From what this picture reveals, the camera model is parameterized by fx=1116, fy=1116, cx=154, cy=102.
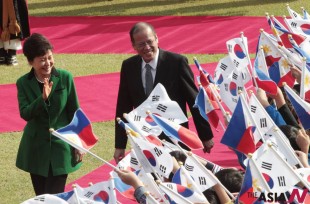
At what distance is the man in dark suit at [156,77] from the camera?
27.2 feet

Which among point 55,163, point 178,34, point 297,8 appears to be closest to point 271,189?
point 55,163

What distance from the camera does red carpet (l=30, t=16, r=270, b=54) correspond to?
15477mm

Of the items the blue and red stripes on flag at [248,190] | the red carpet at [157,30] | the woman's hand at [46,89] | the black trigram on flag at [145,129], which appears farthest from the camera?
the red carpet at [157,30]

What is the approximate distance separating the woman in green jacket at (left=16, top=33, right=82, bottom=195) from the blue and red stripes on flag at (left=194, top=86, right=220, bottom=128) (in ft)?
2.98

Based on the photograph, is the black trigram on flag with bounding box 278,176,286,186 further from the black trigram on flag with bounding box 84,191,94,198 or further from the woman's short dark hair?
the woman's short dark hair

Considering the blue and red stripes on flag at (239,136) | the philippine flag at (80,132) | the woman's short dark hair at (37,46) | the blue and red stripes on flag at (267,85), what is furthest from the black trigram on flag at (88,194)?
the blue and red stripes on flag at (267,85)

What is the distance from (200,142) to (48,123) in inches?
47.5

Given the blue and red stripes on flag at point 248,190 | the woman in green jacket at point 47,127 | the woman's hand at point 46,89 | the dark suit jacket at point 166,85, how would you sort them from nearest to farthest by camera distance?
the blue and red stripes on flag at point 248,190
the woman's hand at point 46,89
the woman in green jacket at point 47,127
the dark suit jacket at point 166,85

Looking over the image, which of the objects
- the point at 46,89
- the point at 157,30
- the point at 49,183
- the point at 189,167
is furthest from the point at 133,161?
the point at 157,30

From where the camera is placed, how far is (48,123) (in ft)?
26.7

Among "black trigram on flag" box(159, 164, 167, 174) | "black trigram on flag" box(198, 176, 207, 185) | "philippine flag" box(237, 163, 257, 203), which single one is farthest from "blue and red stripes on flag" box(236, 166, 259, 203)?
"black trigram on flag" box(159, 164, 167, 174)

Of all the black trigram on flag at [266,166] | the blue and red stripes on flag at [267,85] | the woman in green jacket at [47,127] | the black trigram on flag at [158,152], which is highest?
the black trigram on flag at [266,166]

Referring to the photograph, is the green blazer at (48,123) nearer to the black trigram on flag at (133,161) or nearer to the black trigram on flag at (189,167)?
the black trigram on flag at (133,161)

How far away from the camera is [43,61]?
7.96 metres
